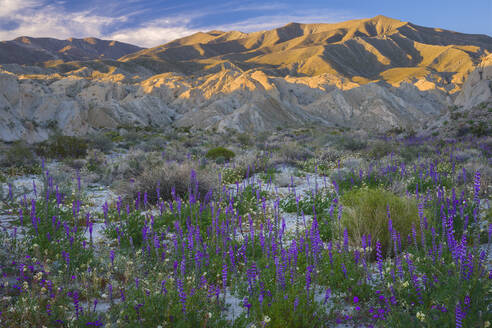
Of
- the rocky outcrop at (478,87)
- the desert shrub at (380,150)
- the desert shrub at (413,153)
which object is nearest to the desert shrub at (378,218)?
the desert shrub at (413,153)

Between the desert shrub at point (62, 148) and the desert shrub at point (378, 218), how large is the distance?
44.8 feet

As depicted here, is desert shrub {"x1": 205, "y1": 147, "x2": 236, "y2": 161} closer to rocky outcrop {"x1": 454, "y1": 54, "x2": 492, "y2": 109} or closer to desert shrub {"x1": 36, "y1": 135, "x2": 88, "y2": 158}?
desert shrub {"x1": 36, "y1": 135, "x2": 88, "y2": 158}

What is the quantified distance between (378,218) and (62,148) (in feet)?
47.5

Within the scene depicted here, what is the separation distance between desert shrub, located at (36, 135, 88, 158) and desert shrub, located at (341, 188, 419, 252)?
13.7 metres

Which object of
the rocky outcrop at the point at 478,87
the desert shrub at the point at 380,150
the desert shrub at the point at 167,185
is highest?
the rocky outcrop at the point at 478,87

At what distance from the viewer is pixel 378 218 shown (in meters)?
4.25

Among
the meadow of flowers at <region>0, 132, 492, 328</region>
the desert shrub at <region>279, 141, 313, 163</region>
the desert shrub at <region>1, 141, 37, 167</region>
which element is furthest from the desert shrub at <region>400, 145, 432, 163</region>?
the desert shrub at <region>1, 141, 37, 167</region>

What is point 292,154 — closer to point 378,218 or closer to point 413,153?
point 413,153

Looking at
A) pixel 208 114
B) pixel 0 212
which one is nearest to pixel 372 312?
pixel 0 212

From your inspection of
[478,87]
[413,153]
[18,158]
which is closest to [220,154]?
[18,158]

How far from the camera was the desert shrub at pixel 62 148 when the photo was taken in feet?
46.7

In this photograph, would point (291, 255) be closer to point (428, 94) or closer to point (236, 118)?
point (236, 118)

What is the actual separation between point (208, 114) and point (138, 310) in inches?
1910

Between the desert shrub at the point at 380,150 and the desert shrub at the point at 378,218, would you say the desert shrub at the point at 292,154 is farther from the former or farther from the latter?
the desert shrub at the point at 378,218
